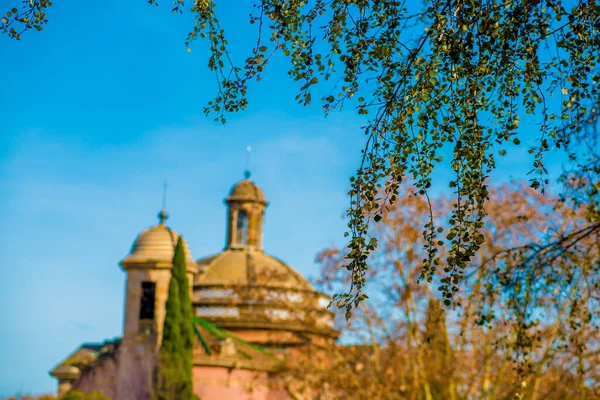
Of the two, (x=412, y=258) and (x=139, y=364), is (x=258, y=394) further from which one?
(x=412, y=258)

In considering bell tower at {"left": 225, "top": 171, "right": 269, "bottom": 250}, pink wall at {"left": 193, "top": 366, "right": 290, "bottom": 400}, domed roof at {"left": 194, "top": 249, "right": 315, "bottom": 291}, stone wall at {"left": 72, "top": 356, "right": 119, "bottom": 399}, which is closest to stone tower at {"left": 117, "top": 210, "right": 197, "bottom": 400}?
stone wall at {"left": 72, "top": 356, "right": 119, "bottom": 399}

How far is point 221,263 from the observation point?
50.0 metres

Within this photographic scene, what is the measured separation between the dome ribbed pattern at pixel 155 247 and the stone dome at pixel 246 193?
14.0 metres

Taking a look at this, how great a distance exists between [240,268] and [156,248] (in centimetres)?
1156

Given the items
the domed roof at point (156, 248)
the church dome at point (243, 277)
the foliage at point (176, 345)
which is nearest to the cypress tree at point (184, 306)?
the foliage at point (176, 345)

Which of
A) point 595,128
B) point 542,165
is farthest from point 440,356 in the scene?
point 542,165

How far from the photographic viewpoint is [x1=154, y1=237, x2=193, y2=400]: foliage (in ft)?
109

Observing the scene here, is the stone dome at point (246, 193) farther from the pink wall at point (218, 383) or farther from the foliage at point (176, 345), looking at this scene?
the foliage at point (176, 345)

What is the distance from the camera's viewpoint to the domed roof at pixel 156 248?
1478 inches

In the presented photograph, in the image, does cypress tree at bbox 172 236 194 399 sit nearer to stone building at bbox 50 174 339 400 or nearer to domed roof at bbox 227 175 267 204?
stone building at bbox 50 174 339 400

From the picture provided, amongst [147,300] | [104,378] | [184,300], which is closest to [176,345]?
[184,300]

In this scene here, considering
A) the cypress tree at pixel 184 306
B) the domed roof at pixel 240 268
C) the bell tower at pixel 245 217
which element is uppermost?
the bell tower at pixel 245 217

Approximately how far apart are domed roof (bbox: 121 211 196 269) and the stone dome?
14.0 m

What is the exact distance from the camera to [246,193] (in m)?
53.2
